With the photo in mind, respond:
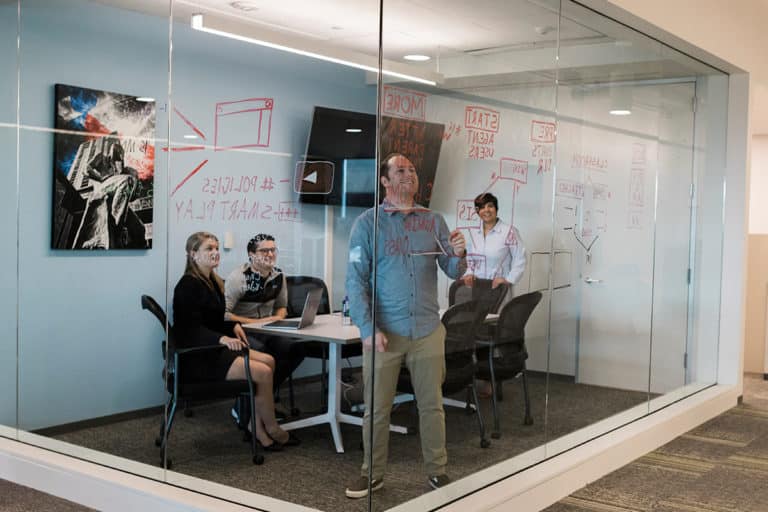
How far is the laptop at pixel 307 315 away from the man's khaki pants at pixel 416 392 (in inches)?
11.8

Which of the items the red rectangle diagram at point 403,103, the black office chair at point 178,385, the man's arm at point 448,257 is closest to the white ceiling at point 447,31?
the red rectangle diagram at point 403,103

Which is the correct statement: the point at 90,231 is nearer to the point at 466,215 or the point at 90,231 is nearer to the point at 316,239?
the point at 316,239

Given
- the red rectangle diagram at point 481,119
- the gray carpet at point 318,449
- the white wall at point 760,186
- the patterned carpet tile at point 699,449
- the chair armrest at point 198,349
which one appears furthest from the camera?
the white wall at point 760,186

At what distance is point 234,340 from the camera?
396cm

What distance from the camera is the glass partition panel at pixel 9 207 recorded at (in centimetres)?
471

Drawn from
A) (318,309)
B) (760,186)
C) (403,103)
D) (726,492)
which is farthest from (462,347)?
(760,186)

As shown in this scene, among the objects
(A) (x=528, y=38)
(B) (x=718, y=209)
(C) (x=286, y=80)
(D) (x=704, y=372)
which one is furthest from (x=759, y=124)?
(C) (x=286, y=80)

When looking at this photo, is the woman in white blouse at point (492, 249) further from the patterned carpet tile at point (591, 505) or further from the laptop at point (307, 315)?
the patterned carpet tile at point (591, 505)

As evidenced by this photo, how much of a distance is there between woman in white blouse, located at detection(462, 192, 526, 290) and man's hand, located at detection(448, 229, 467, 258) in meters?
0.04

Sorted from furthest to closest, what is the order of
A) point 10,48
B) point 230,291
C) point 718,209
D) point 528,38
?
1. point 718,209
2. point 10,48
3. point 528,38
4. point 230,291

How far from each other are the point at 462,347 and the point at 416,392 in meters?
0.36

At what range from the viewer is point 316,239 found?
11.3ft

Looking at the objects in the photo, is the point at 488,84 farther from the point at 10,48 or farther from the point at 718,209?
the point at 718,209

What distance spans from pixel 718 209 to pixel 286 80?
4.38 m
